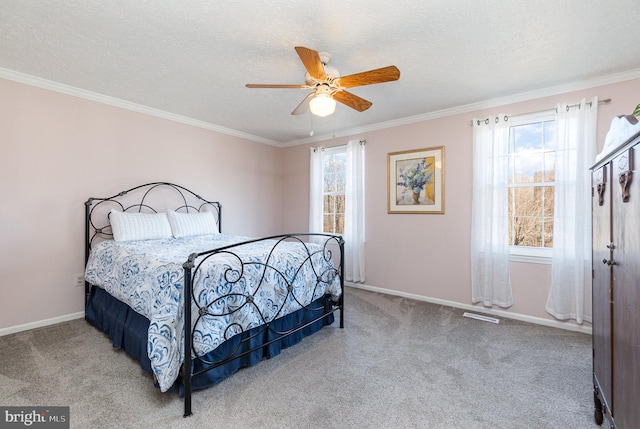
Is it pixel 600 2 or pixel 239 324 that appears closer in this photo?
pixel 600 2

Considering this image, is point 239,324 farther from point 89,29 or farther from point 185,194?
point 185,194

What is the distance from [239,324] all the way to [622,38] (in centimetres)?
341

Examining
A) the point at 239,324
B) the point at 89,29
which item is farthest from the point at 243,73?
the point at 239,324

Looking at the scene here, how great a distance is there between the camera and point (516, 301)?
3.15 metres

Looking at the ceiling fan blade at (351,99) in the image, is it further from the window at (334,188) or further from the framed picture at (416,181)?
the window at (334,188)

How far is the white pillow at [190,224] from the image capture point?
3.41 meters

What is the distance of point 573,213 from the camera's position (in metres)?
2.80

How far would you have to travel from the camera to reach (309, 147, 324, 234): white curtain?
4699mm

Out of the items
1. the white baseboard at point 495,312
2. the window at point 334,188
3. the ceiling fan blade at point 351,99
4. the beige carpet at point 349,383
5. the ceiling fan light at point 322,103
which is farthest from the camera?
the window at point 334,188

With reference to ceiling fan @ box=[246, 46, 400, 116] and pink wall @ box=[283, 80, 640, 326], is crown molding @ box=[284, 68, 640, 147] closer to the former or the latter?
pink wall @ box=[283, 80, 640, 326]

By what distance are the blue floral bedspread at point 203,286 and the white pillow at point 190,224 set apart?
0.49 meters

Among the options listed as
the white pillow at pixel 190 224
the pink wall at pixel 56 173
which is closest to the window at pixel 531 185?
the white pillow at pixel 190 224

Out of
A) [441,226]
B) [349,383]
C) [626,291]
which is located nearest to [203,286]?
[349,383]

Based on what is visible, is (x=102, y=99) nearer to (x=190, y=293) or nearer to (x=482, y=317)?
(x=190, y=293)
